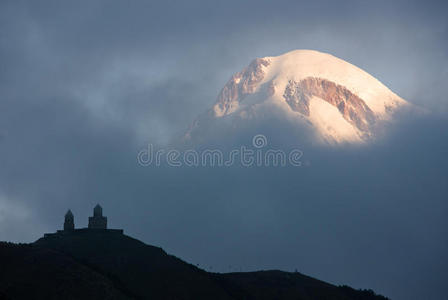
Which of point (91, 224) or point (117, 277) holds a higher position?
point (91, 224)

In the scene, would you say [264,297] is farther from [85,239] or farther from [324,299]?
[85,239]

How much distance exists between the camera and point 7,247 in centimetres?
11162

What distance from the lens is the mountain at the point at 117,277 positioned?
9850 cm

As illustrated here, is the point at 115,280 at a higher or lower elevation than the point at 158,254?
lower

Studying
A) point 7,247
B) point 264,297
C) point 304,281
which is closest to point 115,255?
point 7,247

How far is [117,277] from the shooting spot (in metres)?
109

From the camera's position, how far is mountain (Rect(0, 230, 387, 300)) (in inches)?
3878

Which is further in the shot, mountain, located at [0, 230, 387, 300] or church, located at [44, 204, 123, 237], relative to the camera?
church, located at [44, 204, 123, 237]

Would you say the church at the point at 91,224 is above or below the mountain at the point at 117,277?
above

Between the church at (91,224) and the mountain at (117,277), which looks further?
the church at (91,224)

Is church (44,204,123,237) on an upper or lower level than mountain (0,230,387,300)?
upper

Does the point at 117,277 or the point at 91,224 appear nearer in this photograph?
the point at 117,277

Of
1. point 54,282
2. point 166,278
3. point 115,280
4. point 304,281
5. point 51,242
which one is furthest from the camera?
point 304,281

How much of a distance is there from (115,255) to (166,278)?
11.6 meters
